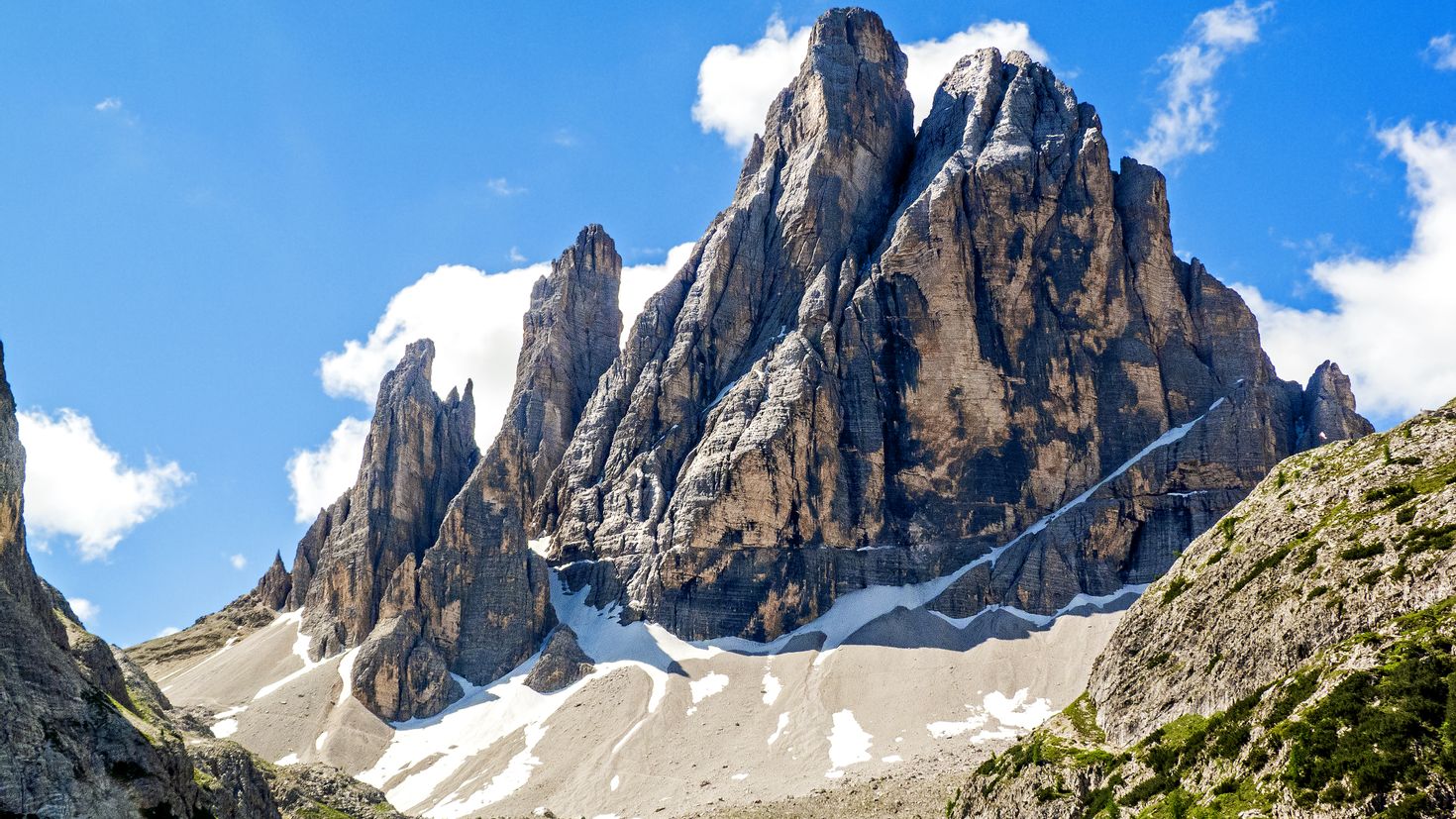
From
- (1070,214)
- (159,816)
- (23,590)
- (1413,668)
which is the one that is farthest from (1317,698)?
(1070,214)

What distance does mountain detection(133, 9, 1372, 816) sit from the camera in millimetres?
137750

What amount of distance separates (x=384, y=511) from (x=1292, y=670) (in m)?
158

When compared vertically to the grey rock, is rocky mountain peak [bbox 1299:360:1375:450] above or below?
above

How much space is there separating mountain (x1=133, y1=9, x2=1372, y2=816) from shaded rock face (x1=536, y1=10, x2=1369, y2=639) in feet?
1.56

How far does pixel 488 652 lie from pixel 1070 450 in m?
86.1

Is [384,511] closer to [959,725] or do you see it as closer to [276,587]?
[276,587]

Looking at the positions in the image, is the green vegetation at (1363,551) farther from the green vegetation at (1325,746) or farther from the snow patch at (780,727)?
the snow patch at (780,727)

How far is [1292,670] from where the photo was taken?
36344 mm

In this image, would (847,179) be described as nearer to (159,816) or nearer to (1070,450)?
(1070,450)

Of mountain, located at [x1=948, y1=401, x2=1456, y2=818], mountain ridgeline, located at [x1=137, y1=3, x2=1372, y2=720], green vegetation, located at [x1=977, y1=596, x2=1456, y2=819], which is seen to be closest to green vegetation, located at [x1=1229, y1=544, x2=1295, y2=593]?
mountain, located at [x1=948, y1=401, x2=1456, y2=818]

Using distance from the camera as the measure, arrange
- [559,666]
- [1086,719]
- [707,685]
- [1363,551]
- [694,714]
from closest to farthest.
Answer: [1363,551] < [1086,719] < [694,714] < [707,685] < [559,666]

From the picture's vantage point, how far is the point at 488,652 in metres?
158

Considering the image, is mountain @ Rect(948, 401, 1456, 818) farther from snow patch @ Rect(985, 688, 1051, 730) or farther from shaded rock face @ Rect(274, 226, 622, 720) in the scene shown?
shaded rock face @ Rect(274, 226, 622, 720)

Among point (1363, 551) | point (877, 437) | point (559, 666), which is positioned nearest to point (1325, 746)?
point (1363, 551)
